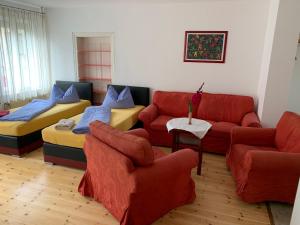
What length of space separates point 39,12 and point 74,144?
3512mm

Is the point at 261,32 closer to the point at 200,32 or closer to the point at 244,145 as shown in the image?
the point at 200,32

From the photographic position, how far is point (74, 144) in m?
2.97

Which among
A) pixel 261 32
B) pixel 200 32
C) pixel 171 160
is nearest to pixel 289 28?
pixel 261 32

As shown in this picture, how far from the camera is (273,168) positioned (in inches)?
87.0

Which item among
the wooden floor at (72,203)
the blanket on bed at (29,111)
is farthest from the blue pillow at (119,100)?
the wooden floor at (72,203)

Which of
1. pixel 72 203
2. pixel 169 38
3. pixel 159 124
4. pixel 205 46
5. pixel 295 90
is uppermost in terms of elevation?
pixel 169 38

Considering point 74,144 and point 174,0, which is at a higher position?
point 174,0

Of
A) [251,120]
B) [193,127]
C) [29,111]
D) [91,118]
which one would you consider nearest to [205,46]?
[251,120]

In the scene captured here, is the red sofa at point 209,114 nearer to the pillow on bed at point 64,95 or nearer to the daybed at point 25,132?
the daybed at point 25,132

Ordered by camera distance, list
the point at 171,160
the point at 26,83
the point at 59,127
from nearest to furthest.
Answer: the point at 171,160, the point at 59,127, the point at 26,83

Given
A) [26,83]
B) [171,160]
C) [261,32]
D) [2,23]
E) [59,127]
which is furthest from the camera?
[26,83]

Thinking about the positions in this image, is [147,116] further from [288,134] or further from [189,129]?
[288,134]

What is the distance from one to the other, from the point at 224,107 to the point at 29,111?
3.32 metres

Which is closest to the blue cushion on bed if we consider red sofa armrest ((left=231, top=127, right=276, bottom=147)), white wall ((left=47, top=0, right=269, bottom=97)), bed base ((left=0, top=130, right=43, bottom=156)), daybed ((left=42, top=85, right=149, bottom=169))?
white wall ((left=47, top=0, right=269, bottom=97))
